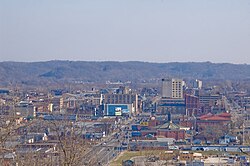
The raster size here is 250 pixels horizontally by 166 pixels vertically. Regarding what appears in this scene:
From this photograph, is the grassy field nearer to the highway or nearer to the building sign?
the highway

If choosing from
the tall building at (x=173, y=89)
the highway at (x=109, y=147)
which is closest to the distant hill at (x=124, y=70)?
the tall building at (x=173, y=89)

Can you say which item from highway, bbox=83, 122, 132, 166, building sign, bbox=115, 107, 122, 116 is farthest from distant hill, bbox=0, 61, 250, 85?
highway, bbox=83, 122, 132, 166

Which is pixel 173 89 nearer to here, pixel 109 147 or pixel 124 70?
pixel 109 147

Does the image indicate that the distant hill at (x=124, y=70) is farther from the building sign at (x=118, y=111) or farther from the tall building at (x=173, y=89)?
the building sign at (x=118, y=111)

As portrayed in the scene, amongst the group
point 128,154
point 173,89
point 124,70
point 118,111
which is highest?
point 124,70

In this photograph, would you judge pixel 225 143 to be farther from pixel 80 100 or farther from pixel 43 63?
pixel 43 63

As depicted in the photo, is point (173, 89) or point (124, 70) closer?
point (173, 89)

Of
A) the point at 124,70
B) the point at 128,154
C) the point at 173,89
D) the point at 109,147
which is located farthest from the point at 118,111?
the point at 124,70

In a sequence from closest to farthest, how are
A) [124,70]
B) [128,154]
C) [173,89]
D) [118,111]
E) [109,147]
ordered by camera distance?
1. [128,154]
2. [109,147]
3. [118,111]
4. [173,89]
5. [124,70]
